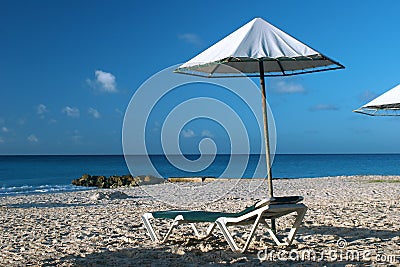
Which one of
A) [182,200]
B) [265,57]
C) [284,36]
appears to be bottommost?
[182,200]

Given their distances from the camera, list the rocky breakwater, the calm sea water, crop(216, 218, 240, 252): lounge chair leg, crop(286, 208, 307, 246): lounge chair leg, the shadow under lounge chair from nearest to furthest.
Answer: the shadow under lounge chair < crop(216, 218, 240, 252): lounge chair leg < crop(286, 208, 307, 246): lounge chair leg < the rocky breakwater < the calm sea water

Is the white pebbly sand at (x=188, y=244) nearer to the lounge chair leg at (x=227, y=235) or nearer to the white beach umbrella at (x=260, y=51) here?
the lounge chair leg at (x=227, y=235)

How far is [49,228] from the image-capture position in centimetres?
665

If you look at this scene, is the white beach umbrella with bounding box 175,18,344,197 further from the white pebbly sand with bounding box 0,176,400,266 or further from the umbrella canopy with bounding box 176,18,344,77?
the white pebbly sand with bounding box 0,176,400,266

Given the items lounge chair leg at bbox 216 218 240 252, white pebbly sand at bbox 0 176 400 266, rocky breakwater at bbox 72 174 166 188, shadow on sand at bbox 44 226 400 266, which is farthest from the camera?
rocky breakwater at bbox 72 174 166 188

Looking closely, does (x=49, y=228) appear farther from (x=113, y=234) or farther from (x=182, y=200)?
(x=182, y=200)

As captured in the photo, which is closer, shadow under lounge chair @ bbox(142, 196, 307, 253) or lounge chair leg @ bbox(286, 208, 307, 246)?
shadow under lounge chair @ bbox(142, 196, 307, 253)

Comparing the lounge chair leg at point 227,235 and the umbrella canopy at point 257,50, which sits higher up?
the umbrella canopy at point 257,50

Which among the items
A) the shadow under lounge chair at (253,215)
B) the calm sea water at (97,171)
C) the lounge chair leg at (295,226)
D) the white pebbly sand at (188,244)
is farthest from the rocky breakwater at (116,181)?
the lounge chair leg at (295,226)

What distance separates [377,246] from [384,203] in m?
4.19

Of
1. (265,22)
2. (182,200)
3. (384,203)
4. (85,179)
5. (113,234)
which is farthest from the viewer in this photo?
(85,179)

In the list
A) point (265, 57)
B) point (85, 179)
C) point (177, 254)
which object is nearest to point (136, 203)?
point (177, 254)

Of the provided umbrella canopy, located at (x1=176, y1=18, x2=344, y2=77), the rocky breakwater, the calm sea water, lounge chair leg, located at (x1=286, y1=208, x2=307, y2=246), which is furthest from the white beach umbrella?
the rocky breakwater

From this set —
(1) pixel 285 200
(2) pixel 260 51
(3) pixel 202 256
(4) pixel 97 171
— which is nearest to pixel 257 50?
(2) pixel 260 51
